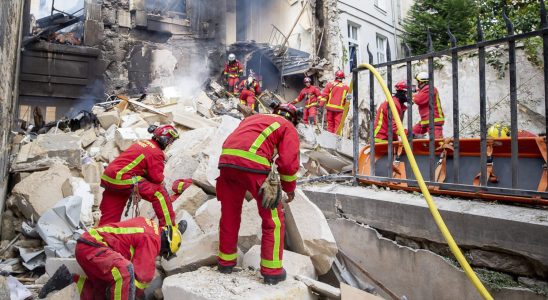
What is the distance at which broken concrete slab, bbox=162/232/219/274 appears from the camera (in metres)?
3.21

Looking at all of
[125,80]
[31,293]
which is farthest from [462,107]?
[125,80]

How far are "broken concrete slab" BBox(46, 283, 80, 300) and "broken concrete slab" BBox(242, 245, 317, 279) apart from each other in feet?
Answer: 4.41

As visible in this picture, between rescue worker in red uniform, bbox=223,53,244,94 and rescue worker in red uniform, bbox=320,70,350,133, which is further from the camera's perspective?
rescue worker in red uniform, bbox=223,53,244,94

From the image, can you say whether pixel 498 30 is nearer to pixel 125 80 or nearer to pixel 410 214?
pixel 410 214

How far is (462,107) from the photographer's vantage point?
383 inches

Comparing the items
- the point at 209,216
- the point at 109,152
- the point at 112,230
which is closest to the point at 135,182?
the point at 209,216

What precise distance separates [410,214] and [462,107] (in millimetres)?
7822

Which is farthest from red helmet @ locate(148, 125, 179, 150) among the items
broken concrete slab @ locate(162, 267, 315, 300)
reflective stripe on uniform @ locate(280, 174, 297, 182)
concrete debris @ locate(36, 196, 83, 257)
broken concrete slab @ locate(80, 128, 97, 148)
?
broken concrete slab @ locate(80, 128, 97, 148)

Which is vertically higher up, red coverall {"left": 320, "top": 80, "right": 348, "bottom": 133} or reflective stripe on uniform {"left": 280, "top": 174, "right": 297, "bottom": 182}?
red coverall {"left": 320, "top": 80, "right": 348, "bottom": 133}

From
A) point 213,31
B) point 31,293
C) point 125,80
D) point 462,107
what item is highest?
point 213,31

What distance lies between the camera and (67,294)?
9.61 feet

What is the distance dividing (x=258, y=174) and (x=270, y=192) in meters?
0.21

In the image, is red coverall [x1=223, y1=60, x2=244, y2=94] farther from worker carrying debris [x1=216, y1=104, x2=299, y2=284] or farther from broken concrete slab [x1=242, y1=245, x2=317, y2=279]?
broken concrete slab [x1=242, y1=245, x2=317, y2=279]

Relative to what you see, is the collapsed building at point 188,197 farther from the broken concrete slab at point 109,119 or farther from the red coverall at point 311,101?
the red coverall at point 311,101
